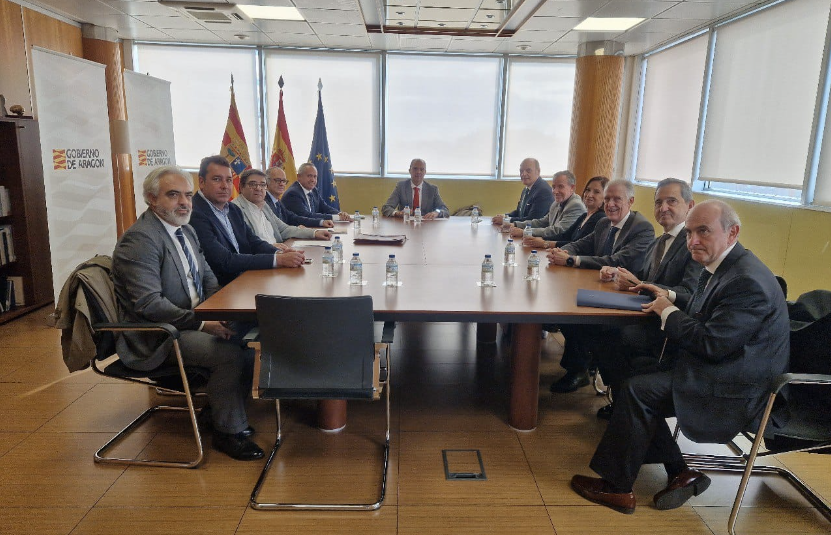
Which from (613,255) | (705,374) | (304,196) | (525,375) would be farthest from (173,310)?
(304,196)

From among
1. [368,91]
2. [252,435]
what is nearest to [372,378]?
[252,435]

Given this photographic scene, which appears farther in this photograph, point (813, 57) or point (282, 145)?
point (282, 145)

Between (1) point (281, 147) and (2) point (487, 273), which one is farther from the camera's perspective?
(1) point (281, 147)

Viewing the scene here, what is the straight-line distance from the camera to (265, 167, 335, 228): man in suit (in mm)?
5301

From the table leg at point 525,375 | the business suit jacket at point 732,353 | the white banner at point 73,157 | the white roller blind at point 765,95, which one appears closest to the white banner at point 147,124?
the white banner at point 73,157

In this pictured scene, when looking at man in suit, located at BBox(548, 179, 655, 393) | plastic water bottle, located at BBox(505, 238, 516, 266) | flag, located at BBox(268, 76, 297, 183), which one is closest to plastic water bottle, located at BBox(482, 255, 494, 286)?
plastic water bottle, located at BBox(505, 238, 516, 266)

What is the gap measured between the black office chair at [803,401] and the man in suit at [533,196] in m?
3.66

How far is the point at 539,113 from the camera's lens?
895cm

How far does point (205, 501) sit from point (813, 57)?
5847 mm

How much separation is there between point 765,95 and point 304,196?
16.0 feet

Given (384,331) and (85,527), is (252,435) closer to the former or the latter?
(85,527)

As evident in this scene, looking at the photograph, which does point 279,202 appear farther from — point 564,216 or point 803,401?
point 803,401

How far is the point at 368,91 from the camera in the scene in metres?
8.84

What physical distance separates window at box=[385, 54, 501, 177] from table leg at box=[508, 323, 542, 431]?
257 inches
